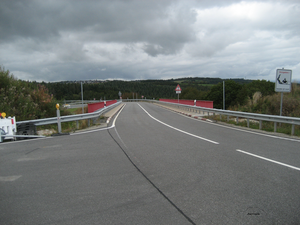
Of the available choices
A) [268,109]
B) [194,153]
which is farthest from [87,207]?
[268,109]

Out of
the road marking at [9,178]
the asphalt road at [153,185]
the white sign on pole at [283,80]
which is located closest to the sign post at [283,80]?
the white sign on pole at [283,80]

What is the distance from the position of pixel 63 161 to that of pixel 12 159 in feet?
5.65

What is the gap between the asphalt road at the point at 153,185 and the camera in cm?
330

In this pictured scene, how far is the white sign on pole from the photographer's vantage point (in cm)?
1171

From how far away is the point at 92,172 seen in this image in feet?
17.3

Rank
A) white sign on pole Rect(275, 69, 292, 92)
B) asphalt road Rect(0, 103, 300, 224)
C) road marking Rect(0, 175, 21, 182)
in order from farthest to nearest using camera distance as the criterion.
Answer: white sign on pole Rect(275, 69, 292, 92) → road marking Rect(0, 175, 21, 182) → asphalt road Rect(0, 103, 300, 224)

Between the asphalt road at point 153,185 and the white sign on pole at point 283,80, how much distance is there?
5358mm

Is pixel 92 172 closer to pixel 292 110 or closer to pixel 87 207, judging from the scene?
pixel 87 207

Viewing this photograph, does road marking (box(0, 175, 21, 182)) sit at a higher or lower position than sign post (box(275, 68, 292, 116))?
lower

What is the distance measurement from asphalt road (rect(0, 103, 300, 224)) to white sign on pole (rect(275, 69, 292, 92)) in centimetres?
536

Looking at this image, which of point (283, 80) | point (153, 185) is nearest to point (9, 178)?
point (153, 185)

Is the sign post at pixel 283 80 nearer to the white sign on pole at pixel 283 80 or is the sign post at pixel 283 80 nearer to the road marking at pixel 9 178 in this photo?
the white sign on pole at pixel 283 80

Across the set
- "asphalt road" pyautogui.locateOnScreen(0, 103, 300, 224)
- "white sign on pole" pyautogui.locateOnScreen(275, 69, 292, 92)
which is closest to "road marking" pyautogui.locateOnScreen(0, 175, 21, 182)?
"asphalt road" pyautogui.locateOnScreen(0, 103, 300, 224)

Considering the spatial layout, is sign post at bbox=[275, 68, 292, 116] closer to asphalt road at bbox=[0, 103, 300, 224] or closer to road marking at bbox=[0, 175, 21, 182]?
asphalt road at bbox=[0, 103, 300, 224]
